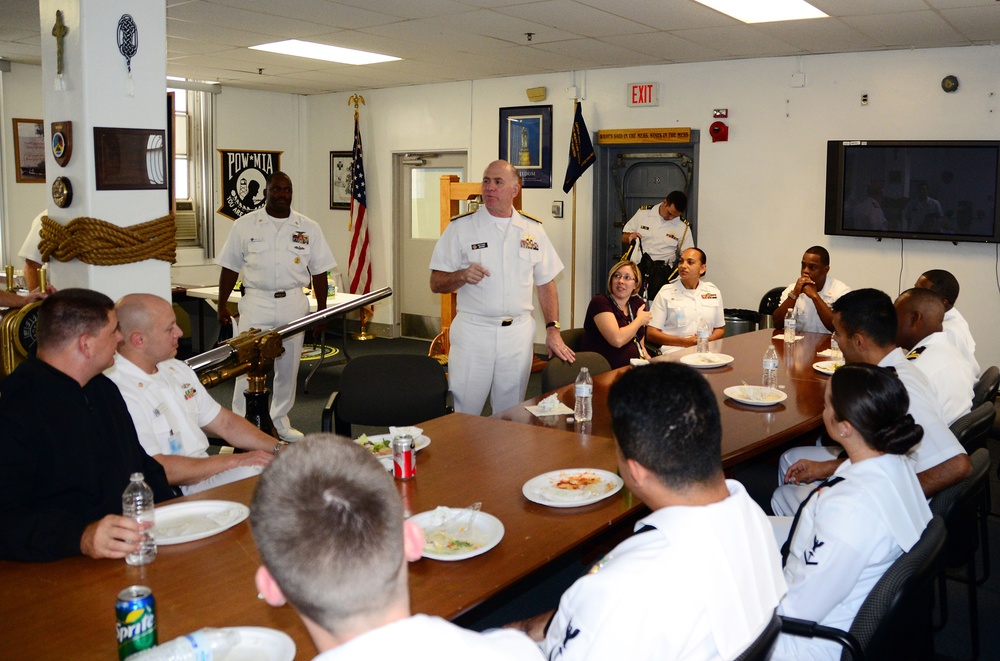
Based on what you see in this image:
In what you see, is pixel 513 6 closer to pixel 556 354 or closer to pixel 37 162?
pixel 556 354

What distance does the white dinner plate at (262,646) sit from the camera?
5.48ft

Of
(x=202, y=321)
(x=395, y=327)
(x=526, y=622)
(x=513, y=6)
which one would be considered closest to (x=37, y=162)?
(x=202, y=321)

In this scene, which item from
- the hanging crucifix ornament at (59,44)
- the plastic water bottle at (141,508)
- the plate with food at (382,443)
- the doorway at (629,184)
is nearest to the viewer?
the plastic water bottle at (141,508)

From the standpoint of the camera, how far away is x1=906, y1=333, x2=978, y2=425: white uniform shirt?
3643 millimetres

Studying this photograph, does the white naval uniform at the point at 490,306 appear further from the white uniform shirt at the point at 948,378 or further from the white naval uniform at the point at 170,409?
the white uniform shirt at the point at 948,378

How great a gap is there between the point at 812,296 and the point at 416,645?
207 inches

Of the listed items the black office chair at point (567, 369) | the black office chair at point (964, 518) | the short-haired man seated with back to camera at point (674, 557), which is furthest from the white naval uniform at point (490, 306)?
the short-haired man seated with back to camera at point (674, 557)

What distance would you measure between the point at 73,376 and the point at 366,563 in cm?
172

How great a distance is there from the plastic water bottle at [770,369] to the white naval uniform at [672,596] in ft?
8.71

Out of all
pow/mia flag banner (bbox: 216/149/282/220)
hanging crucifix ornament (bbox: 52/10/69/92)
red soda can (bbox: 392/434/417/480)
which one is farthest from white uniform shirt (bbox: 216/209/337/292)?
pow/mia flag banner (bbox: 216/149/282/220)

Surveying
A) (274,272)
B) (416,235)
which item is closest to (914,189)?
(274,272)

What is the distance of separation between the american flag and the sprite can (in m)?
9.24

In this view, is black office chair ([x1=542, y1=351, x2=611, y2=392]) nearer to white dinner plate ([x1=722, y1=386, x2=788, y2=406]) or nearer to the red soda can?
white dinner plate ([x1=722, y1=386, x2=788, y2=406])

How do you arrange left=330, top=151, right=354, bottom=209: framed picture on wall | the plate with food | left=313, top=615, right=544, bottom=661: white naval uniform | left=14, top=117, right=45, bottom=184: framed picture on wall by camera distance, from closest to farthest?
left=313, top=615, right=544, bottom=661: white naval uniform < the plate with food < left=14, top=117, right=45, bottom=184: framed picture on wall < left=330, top=151, right=354, bottom=209: framed picture on wall
